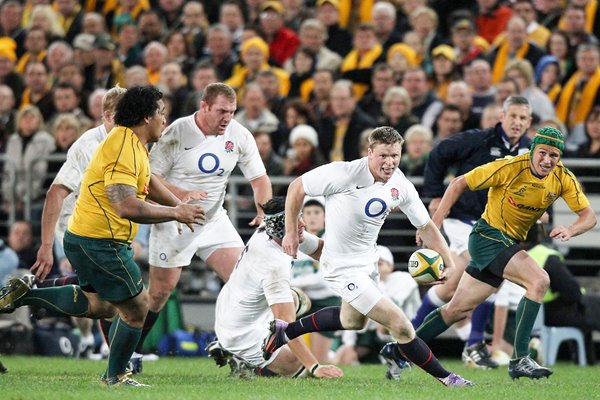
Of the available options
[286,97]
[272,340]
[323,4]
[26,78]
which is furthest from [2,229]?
[272,340]

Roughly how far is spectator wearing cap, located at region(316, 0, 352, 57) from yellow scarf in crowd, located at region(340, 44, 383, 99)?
0.69 metres

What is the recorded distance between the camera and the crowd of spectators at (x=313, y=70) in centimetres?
1544

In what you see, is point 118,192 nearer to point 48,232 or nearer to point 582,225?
point 48,232

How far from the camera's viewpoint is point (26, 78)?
60.3 ft

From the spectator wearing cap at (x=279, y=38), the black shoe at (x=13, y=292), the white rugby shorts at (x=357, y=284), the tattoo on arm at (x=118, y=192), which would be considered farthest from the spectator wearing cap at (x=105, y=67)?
the tattoo on arm at (x=118, y=192)

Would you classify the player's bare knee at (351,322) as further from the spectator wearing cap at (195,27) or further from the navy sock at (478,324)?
the spectator wearing cap at (195,27)

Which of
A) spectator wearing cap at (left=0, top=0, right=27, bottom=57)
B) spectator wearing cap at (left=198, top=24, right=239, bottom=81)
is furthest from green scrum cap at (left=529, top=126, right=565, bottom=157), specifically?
spectator wearing cap at (left=0, top=0, right=27, bottom=57)

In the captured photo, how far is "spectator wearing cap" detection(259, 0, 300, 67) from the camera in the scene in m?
18.2

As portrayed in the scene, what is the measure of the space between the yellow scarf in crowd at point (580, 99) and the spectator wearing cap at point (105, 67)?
6.28m

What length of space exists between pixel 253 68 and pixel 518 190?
23.5 ft

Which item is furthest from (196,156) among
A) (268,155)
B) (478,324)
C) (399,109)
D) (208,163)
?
(399,109)

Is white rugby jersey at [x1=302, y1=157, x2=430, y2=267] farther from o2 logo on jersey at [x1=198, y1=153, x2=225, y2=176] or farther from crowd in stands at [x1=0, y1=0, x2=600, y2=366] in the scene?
crowd in stands at [x1=0, y1=0, x2=600, y2=366]

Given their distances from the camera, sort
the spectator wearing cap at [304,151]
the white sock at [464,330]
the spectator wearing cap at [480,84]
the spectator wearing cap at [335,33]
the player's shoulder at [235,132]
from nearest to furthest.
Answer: the player's shoulder at [235,132] → the white sock at [464,330] → the spectator wearing cap at [304,151] → the spectator wearing cap at [480,84] → the spectator wearing cap at [335,33]

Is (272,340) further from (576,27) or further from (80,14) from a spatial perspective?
(80,14)
